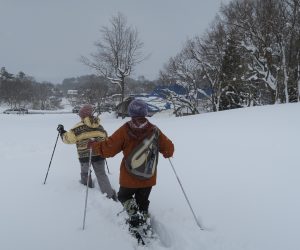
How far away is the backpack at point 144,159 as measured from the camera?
4.52 meters

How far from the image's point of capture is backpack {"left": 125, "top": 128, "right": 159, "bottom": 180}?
452 centimetres

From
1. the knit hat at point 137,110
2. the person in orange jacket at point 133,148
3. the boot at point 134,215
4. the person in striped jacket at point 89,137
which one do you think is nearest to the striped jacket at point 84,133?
the person in striped jacket at point 89,137

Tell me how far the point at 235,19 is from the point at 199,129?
1812cm

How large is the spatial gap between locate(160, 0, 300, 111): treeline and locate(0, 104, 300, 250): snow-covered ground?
688 inches

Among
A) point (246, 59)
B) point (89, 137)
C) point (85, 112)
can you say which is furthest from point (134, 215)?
point (246, 59)

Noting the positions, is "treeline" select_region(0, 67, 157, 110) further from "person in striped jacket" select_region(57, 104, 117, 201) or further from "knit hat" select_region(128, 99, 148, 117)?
"knit hat" select_region(128, 99, 148, 117)

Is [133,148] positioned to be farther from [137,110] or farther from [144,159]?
[137,110]

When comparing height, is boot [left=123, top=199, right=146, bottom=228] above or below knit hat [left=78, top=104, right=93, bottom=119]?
below

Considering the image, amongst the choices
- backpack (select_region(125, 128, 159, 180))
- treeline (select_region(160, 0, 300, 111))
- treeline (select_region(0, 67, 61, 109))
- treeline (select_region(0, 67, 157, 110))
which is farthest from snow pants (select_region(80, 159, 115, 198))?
treeline (select_region(0, 67, 61, 109))

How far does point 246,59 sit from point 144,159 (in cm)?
2665

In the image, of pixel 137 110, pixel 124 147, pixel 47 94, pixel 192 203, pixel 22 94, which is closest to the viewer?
pixel 137 110

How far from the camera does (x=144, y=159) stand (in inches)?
179

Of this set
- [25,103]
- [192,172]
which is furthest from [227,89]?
[25,103]

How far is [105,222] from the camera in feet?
17.1
